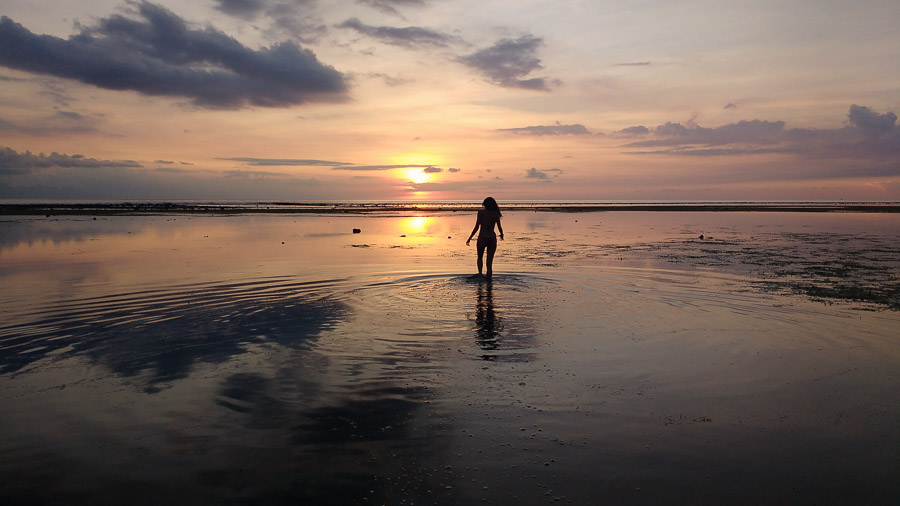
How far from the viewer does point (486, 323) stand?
39.1 ft

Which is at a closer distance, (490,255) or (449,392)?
(449,392)

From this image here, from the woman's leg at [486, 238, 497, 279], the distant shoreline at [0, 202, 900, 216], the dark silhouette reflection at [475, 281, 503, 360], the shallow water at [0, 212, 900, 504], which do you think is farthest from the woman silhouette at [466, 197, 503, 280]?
the distant shoreline at [0, 202, 900, 216]

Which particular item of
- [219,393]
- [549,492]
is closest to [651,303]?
[549,492]

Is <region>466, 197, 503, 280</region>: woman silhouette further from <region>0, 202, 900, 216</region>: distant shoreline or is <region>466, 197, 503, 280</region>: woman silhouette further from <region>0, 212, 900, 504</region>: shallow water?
<region>0, 202, 900, 216</region>: distant shoreline

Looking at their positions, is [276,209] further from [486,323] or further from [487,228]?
[486,323]

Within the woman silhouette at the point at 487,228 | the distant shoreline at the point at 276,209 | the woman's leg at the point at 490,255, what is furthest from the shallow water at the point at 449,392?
the distant shoreline at the point at 276,209

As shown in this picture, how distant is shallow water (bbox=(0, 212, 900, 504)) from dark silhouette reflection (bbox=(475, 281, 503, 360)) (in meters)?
0.11

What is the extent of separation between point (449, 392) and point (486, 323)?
4481 mm

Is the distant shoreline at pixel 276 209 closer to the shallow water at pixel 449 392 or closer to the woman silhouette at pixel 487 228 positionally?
the woman silhouette at pixel 487 228

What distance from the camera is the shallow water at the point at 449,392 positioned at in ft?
17.1

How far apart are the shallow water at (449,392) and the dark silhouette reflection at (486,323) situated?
0.35 feet

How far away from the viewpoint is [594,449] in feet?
19.1

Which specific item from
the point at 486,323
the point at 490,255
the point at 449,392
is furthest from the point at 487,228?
the point at 449,392

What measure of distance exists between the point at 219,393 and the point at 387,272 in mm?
12533
